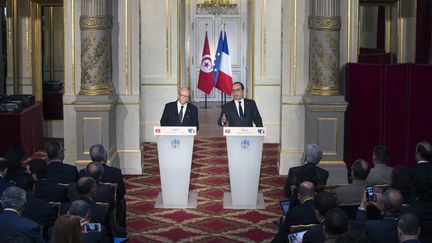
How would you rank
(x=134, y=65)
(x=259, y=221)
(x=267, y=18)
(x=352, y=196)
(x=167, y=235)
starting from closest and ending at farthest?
(x=352, y=196) → (x=167, y=235) → (x=259, y=221) → (x=134, y=65) → (x=267, y=18)

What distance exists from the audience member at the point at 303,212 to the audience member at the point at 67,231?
2050 mm

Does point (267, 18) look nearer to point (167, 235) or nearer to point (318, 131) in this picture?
point (318, 131)

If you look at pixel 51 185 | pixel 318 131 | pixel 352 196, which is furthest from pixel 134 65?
pixel 352 196

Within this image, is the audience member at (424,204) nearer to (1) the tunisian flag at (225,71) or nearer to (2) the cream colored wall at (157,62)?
(2) the cream colored wall at (157,62)

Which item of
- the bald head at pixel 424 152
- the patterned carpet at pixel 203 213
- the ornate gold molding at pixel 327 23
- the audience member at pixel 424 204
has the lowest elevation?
the patterned carpet at pixel 203 213

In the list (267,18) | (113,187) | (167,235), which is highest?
(267,18)

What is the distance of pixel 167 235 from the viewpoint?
9133 mm

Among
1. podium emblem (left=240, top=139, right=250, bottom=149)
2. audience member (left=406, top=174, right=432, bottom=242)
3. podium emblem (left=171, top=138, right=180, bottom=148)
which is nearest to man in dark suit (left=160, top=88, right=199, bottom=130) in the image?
podium emblem (left=171, top=138, right=180, bottom=148)

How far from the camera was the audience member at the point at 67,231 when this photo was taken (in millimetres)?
5270

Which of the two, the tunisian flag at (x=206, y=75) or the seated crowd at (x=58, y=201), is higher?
the tunisian flag at (x=206, y=75)

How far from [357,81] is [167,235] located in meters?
4.18

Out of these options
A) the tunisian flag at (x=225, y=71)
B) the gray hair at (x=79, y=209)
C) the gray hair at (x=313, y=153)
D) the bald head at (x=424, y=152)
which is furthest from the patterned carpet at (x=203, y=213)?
the tunisian flag at (x=225, y=71)

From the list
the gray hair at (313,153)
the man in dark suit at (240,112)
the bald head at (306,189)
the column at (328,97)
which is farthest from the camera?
the column at (328,97)

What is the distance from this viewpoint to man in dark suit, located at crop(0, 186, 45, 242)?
6.08 metres
